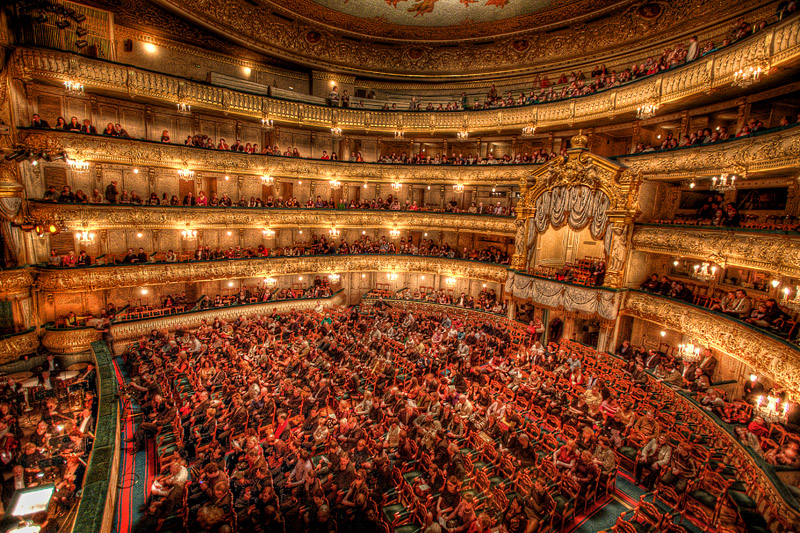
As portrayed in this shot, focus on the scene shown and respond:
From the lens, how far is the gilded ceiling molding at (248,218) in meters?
15.8

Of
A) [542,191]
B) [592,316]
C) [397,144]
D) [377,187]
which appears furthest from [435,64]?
[592,316]

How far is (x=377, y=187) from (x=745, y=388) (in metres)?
21.3

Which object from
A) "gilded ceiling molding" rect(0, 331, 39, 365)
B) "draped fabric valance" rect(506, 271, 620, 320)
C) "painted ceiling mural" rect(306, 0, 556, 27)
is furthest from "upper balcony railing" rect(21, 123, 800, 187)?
"painted ceiling mural" rect(306, 0, 556, 27)

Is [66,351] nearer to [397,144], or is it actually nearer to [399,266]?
[399,266]

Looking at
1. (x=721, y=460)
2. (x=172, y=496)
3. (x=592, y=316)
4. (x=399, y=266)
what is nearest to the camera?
(x=172, y=496)

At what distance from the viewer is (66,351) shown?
1502 centimetres

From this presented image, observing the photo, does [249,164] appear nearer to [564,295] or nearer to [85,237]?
[85,237]

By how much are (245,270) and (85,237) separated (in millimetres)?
6925

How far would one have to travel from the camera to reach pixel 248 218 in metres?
20.6

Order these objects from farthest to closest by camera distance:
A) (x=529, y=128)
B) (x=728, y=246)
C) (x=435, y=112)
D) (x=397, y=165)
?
(x=397, y=165) → (x=435, y=112) → (x=529, y=128) → (x=728, y=246)

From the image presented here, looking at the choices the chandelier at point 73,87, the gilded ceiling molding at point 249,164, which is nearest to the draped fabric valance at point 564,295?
the gilded ceiling molding at point 249,164

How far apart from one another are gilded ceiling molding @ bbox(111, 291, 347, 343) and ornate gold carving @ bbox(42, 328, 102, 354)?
0.95 meters

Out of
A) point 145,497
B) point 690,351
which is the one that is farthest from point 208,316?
point 690,351

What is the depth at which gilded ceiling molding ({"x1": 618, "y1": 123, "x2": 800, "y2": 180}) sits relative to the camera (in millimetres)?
9945
